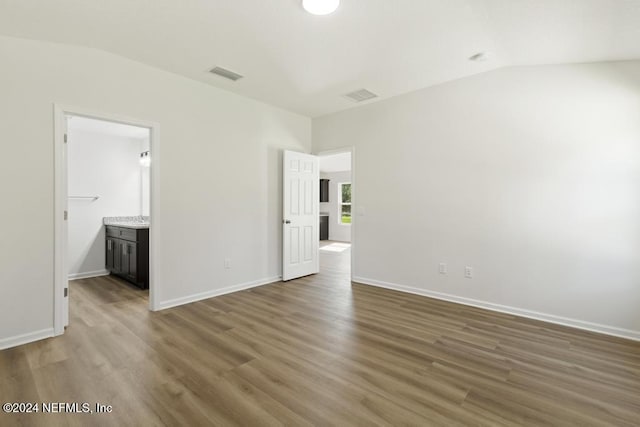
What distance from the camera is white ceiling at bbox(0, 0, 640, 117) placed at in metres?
2.23

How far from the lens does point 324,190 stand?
413 inches

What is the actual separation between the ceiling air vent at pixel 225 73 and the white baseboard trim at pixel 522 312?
130 inches

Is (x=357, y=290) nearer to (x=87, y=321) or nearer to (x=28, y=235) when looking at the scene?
(x=87, y=321)

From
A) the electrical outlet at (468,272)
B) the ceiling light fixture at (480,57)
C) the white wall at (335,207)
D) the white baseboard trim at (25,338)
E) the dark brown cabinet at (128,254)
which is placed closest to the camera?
the white baseboard trim at (25,338)

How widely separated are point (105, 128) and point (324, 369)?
17.0ft

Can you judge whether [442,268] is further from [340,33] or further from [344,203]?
[344,203]

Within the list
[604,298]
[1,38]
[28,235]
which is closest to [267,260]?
[28,235]

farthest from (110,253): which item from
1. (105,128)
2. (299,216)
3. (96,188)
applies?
(299,216)

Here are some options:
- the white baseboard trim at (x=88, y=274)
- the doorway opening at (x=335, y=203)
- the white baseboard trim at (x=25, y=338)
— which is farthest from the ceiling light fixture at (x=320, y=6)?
the doorway opening at (x=335, y=203)

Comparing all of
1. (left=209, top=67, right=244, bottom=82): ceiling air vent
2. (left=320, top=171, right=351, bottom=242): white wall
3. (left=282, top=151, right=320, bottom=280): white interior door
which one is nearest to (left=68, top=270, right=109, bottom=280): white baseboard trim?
(left=282, top=151, right=320, bottom=280): white interior door

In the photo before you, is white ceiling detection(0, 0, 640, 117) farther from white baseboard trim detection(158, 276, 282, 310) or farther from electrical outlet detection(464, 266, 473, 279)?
white baseboard trim detection(158, 276, 282, 310)

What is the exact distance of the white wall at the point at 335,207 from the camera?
10.1 metres

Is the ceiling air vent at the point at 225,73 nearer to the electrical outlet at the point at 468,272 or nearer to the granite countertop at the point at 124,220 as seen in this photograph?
the granite countertop at the point at 124,220

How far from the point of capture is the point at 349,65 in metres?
3.23
